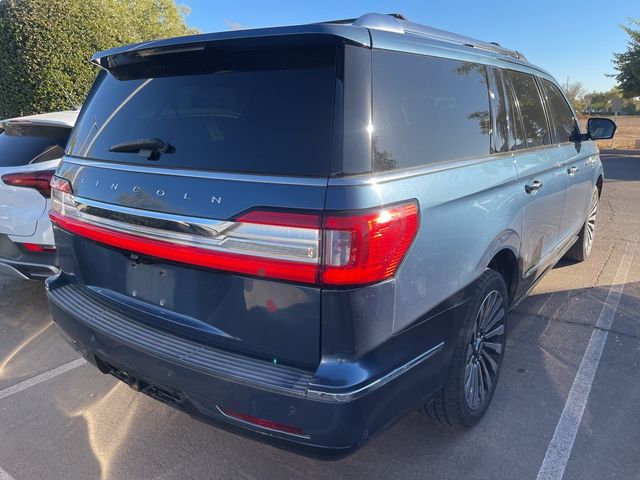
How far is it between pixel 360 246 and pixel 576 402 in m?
2.07

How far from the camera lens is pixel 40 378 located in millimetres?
3373

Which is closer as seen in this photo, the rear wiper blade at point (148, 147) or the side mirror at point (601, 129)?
the rear wiper blade at point (148, 147)

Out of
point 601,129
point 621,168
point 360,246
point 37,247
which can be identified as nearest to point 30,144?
point 37,247

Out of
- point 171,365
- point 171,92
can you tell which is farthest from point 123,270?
point 171,92

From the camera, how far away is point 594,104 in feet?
210

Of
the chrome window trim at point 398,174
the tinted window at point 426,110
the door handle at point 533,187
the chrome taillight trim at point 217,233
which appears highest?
the tinted window at point 426,110

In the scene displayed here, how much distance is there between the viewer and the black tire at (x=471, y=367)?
2.45 meters

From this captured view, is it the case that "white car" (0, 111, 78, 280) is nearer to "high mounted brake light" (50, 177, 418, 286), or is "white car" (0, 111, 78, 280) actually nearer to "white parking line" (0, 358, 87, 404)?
"white parking line" (0, 358, 87, 404)

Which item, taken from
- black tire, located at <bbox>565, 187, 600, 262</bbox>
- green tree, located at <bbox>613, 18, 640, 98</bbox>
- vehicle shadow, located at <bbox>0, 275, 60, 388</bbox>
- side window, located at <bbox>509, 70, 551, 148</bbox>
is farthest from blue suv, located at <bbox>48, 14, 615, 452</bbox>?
green tree, located at <bbox>613, 18, 640, 98</bbox>

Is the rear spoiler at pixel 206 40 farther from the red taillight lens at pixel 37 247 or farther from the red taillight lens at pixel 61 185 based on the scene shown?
the red taillight lens at pixel 37 247

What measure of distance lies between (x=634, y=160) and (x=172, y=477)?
20867mm

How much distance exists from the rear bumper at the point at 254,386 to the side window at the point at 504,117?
1.33 meters

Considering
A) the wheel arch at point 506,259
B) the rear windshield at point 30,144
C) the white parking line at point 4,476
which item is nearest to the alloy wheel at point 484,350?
the wheel arch at point 506,259

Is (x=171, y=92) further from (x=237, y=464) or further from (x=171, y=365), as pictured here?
(x=237, y=464)
